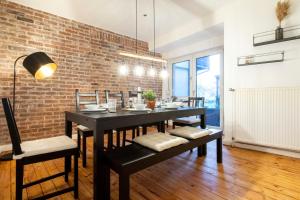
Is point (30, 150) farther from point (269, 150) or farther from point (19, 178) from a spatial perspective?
point (269, 150)

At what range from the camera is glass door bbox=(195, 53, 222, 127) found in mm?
3941

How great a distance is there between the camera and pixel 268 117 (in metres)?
2.50

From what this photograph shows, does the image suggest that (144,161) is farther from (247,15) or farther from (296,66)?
(247,15)

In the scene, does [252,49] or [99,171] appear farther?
[252,49]

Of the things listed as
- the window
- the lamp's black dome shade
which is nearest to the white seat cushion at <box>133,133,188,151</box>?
the lamp's black dome shade

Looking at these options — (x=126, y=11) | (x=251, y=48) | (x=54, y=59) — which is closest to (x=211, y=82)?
(x=251, y=48)

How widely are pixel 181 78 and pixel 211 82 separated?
3.34 feet

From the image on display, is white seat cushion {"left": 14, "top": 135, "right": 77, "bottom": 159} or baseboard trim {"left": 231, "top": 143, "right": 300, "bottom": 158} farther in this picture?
baseboard trim {"left": 231, "top": 143, "right": 300, "bottom": 158}

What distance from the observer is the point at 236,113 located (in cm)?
285

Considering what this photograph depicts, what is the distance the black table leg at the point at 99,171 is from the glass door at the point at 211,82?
325 cm

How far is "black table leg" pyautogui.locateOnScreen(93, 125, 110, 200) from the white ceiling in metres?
2.41

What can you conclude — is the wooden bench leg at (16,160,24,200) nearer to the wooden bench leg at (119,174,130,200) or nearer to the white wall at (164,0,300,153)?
the wooden bench leg at (119,174,130,200)

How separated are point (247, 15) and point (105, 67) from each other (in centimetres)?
295

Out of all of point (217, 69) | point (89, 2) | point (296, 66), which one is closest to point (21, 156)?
point (89, 2)
